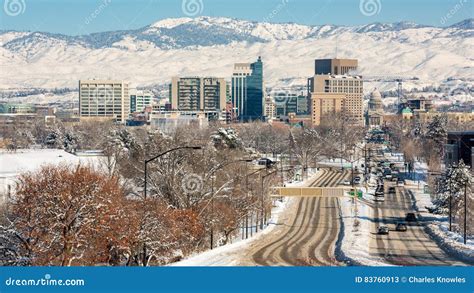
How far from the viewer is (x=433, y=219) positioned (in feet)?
151

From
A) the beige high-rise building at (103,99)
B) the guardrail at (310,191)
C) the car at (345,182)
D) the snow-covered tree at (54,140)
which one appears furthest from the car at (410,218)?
the beige high-rise building at (103,99)

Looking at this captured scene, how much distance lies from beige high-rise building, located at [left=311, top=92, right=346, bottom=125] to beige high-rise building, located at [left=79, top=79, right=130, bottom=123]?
110 ft

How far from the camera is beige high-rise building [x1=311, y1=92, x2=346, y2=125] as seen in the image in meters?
179

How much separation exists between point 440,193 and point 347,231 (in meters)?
10.4

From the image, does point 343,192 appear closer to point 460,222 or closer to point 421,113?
point 460,222

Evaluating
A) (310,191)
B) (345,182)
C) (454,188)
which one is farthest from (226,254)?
(345,182)

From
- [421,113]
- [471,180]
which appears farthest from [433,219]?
[421,113]

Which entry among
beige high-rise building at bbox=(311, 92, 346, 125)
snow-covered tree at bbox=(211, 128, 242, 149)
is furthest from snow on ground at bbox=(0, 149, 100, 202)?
beige high-rise building at bbox=(311, 92, 346, 125)

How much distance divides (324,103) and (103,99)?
4034 centimetres

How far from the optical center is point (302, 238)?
1476 inches

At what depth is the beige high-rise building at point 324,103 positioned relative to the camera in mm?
179038

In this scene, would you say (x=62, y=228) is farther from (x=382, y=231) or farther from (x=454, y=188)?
(x=454, y=188)

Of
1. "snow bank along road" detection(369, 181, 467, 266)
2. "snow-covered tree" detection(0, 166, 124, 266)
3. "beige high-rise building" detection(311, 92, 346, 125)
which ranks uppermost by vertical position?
"beige high-rise building" detection(311, 92, 346, 125)

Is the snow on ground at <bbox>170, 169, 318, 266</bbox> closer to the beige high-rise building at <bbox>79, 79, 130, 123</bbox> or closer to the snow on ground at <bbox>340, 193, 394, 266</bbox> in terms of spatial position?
the snow on ground at <bbox>340, 193, 394, 266</bbox>
